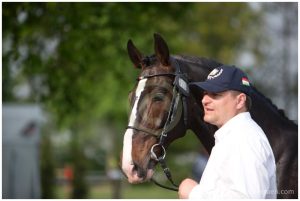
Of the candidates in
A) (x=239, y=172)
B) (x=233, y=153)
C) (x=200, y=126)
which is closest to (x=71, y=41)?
(x=200, y=126)

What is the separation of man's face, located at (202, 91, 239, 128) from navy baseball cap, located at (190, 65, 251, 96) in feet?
0.11

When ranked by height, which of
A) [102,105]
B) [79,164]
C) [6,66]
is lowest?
[79,164]

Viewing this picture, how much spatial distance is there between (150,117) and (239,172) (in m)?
1.75

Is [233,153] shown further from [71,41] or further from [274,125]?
[71,41]

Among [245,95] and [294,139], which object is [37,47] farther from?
[245,95]

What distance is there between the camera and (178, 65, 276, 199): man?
307 centimetres

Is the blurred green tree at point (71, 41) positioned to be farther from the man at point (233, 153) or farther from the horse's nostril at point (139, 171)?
the man at point (233, 153)

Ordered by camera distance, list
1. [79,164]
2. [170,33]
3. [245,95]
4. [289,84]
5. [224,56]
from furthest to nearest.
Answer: [224,56] → [289,84] → [79,164] → [170,33] → [245,95]

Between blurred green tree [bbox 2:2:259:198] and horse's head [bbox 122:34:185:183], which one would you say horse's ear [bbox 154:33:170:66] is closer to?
horse's head [bbox 122:34:185:183]

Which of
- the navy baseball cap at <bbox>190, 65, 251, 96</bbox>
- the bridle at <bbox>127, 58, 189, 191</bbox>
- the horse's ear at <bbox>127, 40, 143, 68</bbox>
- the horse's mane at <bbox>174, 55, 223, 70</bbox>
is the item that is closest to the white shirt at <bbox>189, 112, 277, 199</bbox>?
the navy baseball cap at <bbox>190, 65, 251, 96</bbox>

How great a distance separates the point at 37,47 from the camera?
14.6 m

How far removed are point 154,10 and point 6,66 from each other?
3.94 m

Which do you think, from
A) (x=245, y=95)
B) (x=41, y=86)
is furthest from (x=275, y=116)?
(x=41, y=86)

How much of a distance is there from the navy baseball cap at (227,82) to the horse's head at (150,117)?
1.18 meters
